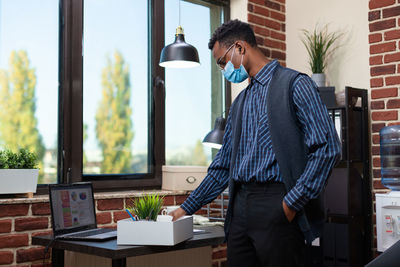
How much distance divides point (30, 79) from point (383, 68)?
7.80 ft

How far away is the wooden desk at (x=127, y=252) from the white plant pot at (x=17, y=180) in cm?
38

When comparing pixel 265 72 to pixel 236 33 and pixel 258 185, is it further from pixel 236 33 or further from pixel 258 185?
pixel 258 185

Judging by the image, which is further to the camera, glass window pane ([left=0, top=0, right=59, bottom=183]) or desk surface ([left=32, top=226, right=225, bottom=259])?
glass window pane ([left=0, top=0, right=59, bottom=183])

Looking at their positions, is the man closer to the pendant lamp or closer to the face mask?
the face mask

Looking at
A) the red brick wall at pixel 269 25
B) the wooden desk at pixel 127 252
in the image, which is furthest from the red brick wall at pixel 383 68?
the wooden desk at pixel 127 252

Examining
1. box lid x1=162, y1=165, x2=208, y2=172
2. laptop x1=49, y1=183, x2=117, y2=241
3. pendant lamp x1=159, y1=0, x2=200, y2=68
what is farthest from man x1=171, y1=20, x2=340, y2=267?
box lid x1=162, y1=165, x2=208, y2=172

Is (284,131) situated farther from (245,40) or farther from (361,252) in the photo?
(361,252)

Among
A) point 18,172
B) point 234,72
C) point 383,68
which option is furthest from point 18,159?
point 383,68

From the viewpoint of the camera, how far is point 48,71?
306 cm

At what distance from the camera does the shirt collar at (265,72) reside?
1890 mm

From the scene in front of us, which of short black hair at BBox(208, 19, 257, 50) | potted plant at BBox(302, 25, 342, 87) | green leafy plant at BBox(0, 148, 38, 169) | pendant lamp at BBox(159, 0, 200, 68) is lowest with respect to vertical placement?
green leafy plant at BBox(0, 148, 38, 169)

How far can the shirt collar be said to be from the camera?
6.20ft

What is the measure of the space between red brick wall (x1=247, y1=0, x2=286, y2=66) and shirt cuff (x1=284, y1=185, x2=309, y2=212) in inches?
98.2

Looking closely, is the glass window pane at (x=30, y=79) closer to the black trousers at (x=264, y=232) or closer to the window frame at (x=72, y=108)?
the window frame at (x=72, y=108)
